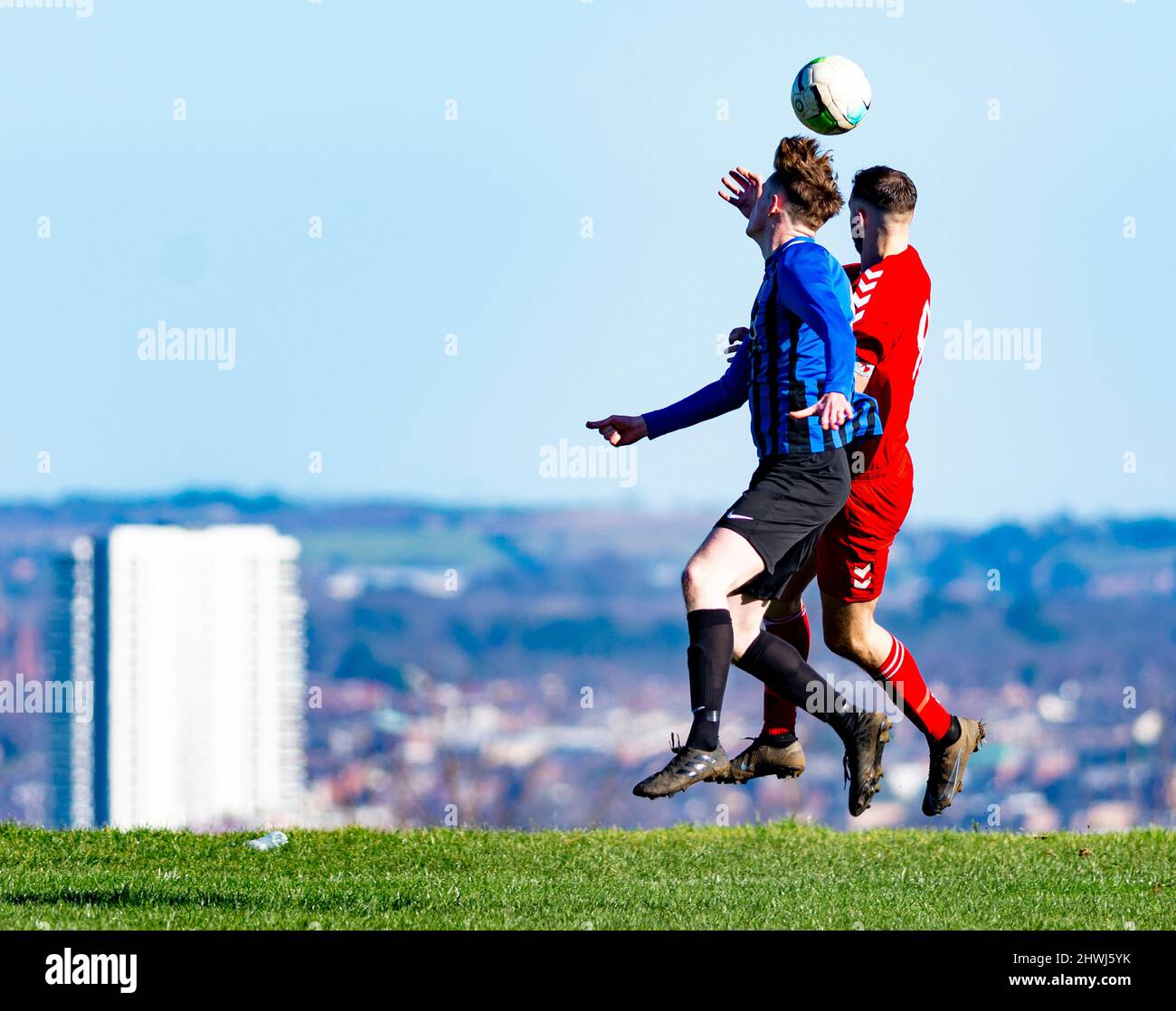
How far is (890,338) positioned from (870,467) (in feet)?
2.03

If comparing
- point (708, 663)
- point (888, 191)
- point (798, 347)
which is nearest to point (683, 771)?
point (708, 663)

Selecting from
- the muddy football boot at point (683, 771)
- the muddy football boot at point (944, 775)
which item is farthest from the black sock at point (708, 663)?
the muddy football boot at point (944, 775)

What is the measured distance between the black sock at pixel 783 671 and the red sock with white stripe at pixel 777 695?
0.43 metres

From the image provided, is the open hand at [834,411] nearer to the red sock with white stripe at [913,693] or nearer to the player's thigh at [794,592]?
the player's thigh at [794,592]

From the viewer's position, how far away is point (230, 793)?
245 ft

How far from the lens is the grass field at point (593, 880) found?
768 centimetres

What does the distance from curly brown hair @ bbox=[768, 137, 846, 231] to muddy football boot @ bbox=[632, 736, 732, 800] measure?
2.37 meters

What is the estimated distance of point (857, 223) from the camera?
8.62 metres

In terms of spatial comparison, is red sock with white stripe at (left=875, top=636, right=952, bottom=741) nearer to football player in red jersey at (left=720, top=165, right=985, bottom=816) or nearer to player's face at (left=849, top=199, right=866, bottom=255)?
football player in red jersey at (left=720, top=165, right=985, bottom=816)

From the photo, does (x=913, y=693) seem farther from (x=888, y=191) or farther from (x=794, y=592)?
(x=888, y=191)

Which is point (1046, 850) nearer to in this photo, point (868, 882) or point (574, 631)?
point (868, 882)

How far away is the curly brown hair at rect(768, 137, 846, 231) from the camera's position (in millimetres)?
7789

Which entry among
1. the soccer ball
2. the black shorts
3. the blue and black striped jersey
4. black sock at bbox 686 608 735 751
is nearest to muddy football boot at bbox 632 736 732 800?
black sock at bbox 686 608 735 751
